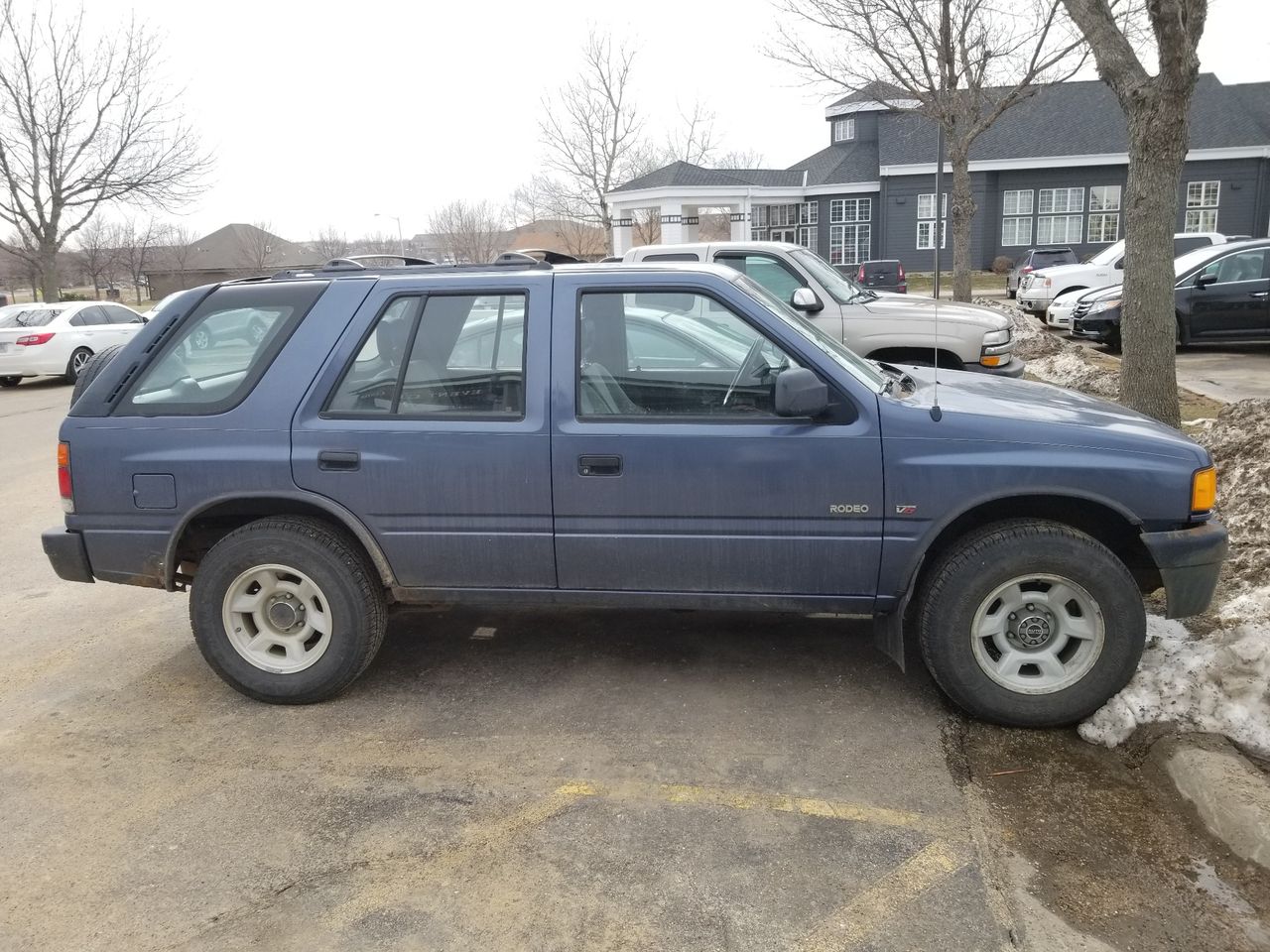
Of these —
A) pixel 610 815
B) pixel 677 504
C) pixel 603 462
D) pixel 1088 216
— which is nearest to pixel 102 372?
pixel 603 462

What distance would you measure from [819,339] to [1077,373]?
8987 millimetres

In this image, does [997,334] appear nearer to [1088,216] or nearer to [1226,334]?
[1226,334]

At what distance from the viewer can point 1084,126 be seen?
1521 inches

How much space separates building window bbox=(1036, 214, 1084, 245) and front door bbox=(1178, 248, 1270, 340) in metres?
26.9

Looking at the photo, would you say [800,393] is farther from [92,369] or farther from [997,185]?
[997,185]

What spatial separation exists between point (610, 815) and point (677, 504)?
1.20 metres

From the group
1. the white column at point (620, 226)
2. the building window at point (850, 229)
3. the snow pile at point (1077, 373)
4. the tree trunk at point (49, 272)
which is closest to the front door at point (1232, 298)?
the snow pile at point (1077, 373)

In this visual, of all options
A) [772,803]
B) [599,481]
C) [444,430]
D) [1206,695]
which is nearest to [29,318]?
[444,430]

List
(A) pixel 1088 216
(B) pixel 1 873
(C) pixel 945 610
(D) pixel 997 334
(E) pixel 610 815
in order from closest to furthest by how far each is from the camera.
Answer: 1. (B) pixel 1 873
2. (E) pixel 610 815
3. (C) pixel 945 610
4. (D) pixel 997 334
5. (A) pixel 1088 216

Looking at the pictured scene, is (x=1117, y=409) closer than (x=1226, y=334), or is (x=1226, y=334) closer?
(x=1117, y=409)

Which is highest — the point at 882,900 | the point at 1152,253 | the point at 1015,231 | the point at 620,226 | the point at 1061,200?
the point at 1061,200

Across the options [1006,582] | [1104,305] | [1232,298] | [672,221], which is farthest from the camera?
[672,221]

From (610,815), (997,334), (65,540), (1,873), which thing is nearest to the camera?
(1,873)

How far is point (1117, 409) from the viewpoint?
4.34 meters
